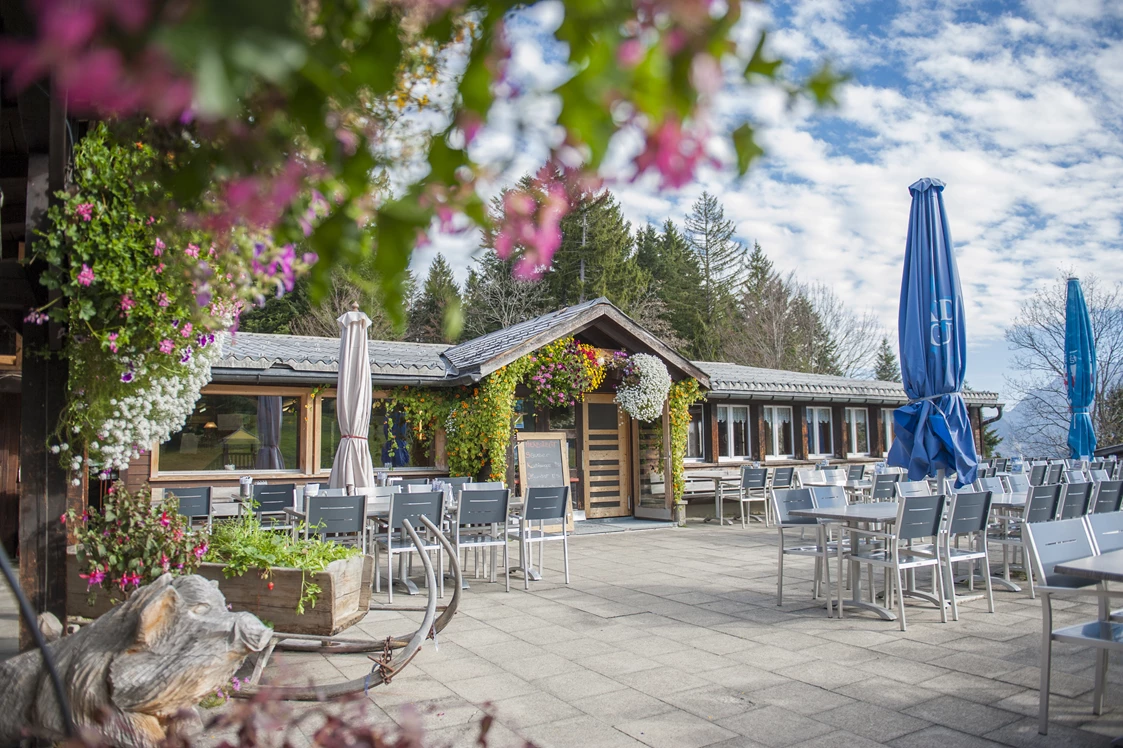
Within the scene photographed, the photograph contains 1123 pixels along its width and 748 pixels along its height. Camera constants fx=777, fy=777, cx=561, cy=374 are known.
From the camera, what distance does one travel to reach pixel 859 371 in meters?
33.6

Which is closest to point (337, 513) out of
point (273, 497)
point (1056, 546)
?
point (273, 497)

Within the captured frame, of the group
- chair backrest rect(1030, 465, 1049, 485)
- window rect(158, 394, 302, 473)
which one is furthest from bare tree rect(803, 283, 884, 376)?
window rect(158, 394, 302, 473)

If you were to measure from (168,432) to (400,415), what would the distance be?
712 cm

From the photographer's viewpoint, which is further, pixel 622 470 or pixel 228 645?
pixel 622 470

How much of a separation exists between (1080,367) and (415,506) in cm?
1114

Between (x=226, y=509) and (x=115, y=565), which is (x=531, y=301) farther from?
(x=115, y=565)

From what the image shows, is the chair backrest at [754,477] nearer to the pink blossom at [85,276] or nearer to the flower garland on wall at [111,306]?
the flower garland on wall at [111,306]

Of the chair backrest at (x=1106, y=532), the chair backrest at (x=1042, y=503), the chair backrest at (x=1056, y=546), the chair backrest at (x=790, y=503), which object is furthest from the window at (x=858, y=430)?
the chair backrest at (x=1056, y=546)

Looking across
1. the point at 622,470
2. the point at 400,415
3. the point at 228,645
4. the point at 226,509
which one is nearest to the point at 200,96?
the point at 228,645

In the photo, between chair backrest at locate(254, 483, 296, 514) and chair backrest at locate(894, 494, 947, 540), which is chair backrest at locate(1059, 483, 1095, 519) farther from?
chair backrest at locate(254, 483, 296, 514)

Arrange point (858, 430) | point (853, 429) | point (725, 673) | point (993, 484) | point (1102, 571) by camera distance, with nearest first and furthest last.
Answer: point (1102, 571) < point (725, 673) < point (993, 484) < point (853, 429) < point (858, 430)

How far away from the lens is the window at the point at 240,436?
10.5 meters

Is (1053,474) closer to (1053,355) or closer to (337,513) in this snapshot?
(337,513)

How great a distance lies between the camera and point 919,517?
18.5 feet
